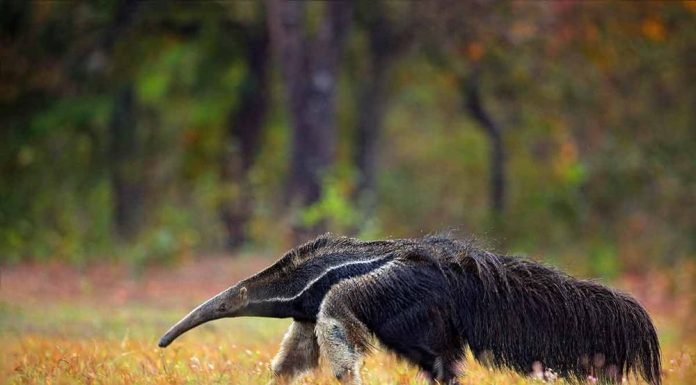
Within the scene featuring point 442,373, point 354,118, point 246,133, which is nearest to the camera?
point 442,373

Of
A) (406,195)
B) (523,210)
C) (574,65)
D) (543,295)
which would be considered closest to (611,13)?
(574,65)

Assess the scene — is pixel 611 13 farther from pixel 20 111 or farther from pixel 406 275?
pixel 406 275

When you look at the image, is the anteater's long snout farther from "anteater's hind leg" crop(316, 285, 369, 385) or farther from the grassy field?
"anteater's hind leg" crop(316, 285, 369, 385)

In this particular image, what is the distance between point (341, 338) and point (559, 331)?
52.3 inches

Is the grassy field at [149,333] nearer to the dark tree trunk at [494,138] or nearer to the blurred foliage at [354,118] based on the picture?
the blurred foliage at [354,118]

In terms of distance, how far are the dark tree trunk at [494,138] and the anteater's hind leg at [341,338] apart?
16420 mm

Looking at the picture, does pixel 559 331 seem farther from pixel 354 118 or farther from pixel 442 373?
pixel 354 118

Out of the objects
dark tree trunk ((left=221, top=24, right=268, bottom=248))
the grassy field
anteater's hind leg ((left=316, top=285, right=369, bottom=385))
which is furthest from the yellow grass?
dark tree trunk ((left=221, top=24, right=268, bottom=248))

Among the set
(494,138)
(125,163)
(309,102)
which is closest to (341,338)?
(309,102)

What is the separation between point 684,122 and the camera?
25.6m

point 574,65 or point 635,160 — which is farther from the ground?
point 574,65

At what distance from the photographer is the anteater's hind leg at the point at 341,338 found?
23.4ft

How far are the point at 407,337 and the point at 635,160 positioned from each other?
15.5m

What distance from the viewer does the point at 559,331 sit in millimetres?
7301
